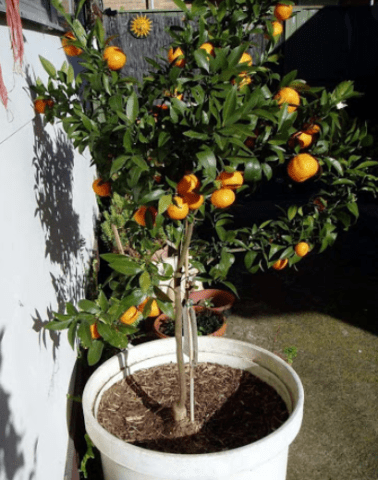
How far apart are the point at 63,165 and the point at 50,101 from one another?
1010mm

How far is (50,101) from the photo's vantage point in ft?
5.38

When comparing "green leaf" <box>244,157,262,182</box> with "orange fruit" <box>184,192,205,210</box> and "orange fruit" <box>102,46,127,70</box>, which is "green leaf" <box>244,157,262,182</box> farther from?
"orange fruit" <box>102,46,127,70</box>

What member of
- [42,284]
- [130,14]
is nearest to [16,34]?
[42,284]

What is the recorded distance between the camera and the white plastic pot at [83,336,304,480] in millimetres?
1471

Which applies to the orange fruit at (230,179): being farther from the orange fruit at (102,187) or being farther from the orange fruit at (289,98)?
the orange fruit at (102,187)

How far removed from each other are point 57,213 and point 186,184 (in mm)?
1194

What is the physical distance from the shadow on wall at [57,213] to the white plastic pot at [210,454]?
329 millimetres

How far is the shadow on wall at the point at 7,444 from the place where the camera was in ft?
4.01

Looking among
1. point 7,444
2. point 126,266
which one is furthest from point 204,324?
point 7,444

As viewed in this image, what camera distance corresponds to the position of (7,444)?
126cm

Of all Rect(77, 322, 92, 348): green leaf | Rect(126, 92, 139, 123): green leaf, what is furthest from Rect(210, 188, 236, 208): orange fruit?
Rect(77, 322, 92, 348): green leaf

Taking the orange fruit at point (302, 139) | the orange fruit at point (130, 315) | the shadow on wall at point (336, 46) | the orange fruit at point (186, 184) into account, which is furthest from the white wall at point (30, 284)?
the shadow on wall at point (336, 46)

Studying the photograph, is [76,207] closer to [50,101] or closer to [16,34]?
[50,101]

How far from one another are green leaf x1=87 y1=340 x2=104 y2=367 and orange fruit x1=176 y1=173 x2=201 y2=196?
1.89 feet
